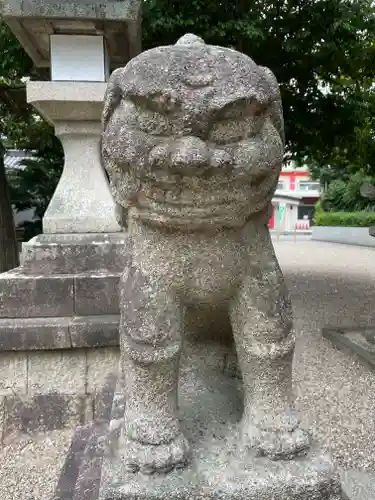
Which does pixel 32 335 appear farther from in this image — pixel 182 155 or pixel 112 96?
pixel 182 155

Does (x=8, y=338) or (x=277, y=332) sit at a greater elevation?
(x=277, y=332)

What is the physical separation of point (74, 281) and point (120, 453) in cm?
137

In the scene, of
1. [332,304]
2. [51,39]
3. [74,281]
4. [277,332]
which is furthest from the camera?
[332,304]

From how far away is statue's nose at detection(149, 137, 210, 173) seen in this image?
102 centimetres

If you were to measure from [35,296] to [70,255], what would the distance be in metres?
0.29

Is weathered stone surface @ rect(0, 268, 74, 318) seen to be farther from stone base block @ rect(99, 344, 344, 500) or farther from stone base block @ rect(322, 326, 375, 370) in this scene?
stone base block @ rect(322, 326, 375, 370)

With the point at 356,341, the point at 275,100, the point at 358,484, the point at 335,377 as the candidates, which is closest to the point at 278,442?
the point at 275,100

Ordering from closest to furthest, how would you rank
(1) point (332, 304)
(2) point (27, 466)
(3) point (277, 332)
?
(3) point (277, 332), (2) point (27, 466), (1) point (332, 304)

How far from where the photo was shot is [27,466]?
2309 mm

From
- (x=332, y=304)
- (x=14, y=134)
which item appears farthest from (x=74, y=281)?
(x=14, y=134)

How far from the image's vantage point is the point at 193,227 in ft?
3.76

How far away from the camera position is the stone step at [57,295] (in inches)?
98.3

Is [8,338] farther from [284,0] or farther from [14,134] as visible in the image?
[14,134]

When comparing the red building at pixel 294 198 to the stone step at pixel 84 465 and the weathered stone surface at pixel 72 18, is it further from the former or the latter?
the stone step at pixel 84 465
